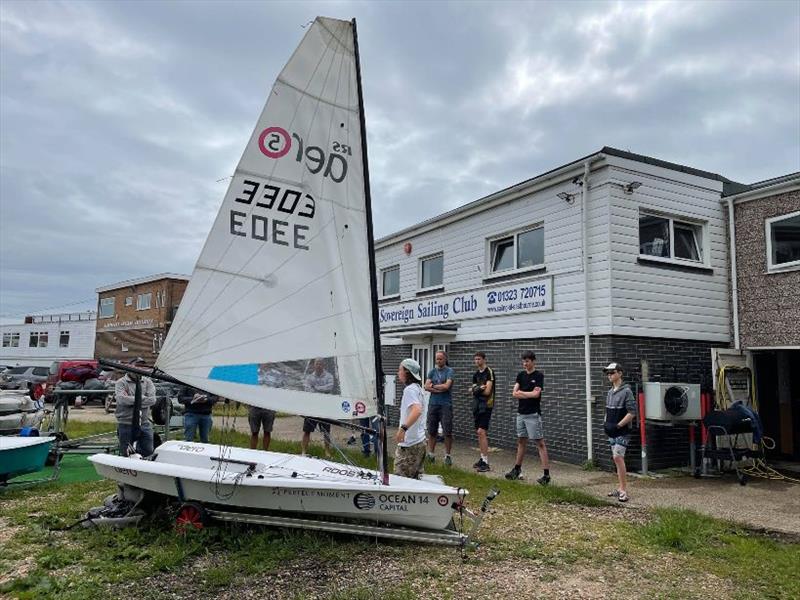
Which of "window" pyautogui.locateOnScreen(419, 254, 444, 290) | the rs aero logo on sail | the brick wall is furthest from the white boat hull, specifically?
"window" pyautogui.locateOnScreen(419, 254, 444, 290)

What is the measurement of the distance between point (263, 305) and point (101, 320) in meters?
39.2

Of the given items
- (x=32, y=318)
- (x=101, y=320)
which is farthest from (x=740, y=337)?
(x=32, y=318)

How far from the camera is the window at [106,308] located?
3890 cm

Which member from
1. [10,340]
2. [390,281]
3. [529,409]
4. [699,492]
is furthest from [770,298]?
[10,340]

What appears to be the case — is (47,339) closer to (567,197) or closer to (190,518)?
(567,197)

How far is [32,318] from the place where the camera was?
4712cm

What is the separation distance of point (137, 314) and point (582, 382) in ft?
107

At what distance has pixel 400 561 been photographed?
16.6 ft

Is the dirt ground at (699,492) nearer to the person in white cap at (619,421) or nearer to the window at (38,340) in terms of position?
the person in white cap at (619,421)

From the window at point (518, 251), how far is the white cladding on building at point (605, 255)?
0.07 ft

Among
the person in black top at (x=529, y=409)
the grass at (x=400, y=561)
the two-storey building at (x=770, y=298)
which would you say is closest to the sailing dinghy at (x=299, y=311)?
the grass at (x=400, y=561)

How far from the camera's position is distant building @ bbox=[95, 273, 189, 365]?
1334 inches

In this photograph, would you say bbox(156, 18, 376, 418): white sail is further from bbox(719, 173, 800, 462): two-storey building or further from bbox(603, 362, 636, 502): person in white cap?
bbox(719, 173, 800, 462): two-storey building

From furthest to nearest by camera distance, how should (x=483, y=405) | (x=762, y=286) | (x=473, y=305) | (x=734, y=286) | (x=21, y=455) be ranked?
(x=473, y=305), (x=734, y=286), (x=762, y=286), (x=483, y=405), (x=21, y=455)
